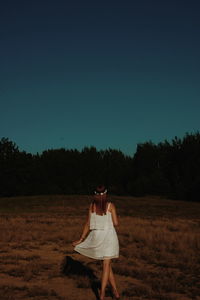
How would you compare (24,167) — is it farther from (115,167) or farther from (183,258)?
(183,258)

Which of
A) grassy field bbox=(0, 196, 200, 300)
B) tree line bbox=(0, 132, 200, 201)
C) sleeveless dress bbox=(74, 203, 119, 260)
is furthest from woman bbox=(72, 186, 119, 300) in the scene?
tree line bbox=(0, 132, 200, 201)

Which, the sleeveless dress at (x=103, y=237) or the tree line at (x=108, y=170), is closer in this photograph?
the sleeveless dress at (x=103, y=237)

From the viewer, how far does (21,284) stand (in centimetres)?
824

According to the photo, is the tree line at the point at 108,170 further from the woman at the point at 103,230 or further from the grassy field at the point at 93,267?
the woman at the point at 103,230

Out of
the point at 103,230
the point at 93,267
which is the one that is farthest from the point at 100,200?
the point at 93,267

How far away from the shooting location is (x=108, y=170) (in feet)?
255

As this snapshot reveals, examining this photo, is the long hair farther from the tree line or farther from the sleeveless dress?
the tree line

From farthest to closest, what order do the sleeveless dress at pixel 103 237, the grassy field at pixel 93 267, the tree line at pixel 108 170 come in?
the tree line at pixel 108 170
the grassy field at pixel 93 267
the sleeveless dress at pixel 103 237

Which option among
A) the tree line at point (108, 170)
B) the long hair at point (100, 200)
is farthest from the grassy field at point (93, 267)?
the tree line at point (108, 170)

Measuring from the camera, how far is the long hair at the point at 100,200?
22.3 ft

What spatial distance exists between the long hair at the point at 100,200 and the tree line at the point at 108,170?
45.0m

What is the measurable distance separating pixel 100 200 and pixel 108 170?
70960 mm

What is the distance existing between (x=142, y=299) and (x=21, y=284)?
266 centimetres

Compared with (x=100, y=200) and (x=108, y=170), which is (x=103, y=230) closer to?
(x=100, y=200)
